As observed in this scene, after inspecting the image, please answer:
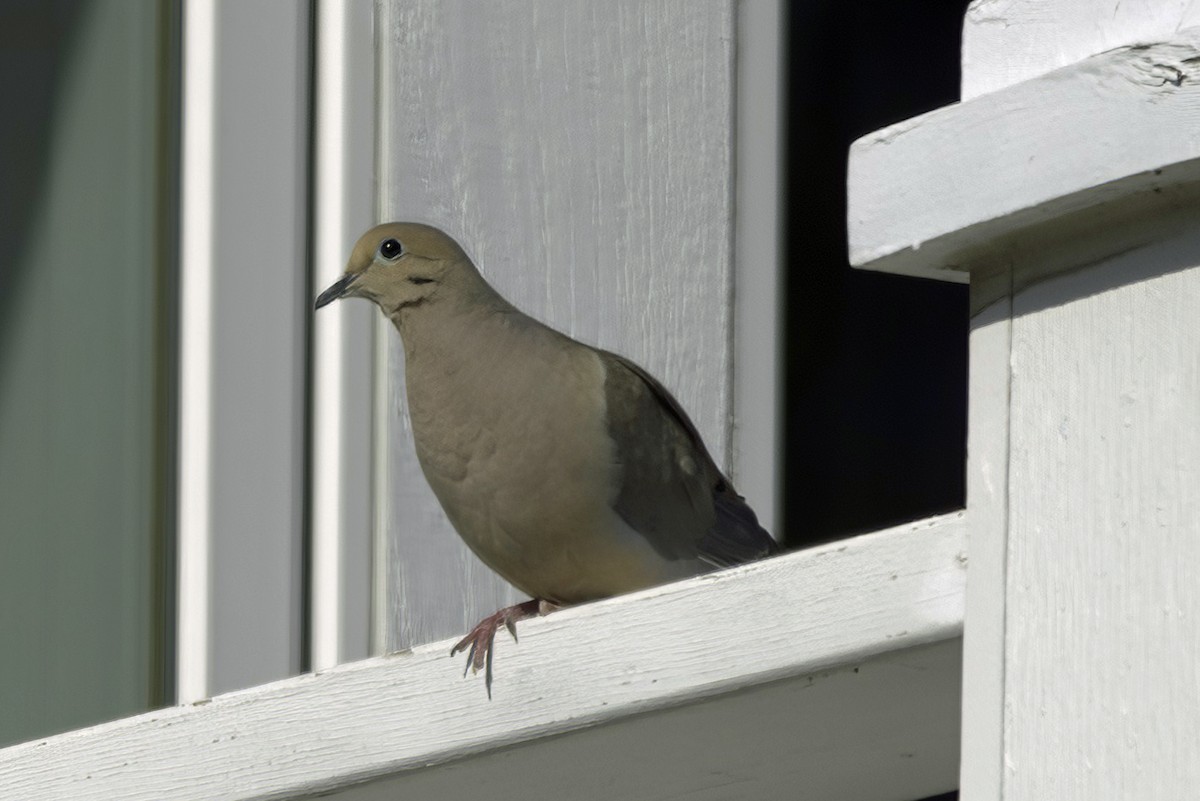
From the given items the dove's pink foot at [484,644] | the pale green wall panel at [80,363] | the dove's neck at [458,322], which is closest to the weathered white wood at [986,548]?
the dove's pink foot at [484,644]

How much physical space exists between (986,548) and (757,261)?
151cm

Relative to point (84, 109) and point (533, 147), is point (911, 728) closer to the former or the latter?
point (533, 147)

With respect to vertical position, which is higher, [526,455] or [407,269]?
[407,269]

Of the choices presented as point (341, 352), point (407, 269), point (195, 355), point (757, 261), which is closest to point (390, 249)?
point (407, 269)

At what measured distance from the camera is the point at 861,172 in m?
1.14

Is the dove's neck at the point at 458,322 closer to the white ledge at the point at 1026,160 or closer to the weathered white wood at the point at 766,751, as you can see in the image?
the weathered white wood at the point at 766,751

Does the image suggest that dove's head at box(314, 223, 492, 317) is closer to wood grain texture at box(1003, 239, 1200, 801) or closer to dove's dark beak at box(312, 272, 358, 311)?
dove's dark beak at box(312, 272, 358, 311)

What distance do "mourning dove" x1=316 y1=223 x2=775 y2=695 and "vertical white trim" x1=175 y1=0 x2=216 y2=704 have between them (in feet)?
0.90

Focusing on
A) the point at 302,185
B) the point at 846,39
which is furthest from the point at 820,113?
the point at 302,185

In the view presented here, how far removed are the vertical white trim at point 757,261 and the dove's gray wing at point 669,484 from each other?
214 millimetres

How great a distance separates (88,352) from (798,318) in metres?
1.04

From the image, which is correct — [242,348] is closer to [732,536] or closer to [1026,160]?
[732,536]

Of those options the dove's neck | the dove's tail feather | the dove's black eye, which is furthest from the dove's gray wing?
the dove's black eye

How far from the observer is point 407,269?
2.18m
